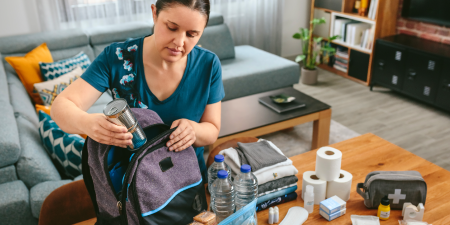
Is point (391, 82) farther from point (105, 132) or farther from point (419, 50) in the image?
point (105, 132)

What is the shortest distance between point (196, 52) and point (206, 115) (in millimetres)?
202

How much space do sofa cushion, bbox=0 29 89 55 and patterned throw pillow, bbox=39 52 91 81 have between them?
252mm

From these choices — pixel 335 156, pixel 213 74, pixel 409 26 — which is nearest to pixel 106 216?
pixel 213 74

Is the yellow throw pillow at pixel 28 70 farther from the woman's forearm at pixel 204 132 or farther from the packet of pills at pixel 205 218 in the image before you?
the packet of pills at pixel 205 218

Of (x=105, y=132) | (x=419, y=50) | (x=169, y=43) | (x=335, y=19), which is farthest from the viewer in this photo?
(x=335, y=19)

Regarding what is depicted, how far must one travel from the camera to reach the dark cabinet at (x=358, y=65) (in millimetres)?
3984

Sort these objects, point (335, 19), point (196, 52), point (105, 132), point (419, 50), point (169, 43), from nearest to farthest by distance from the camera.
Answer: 1. point (105, 132)
2. point (169, 43)
3. point (196, 52)
4. point (419, 50)
5. point (335, 19)

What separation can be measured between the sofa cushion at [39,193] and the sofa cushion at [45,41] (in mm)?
Result: 1827

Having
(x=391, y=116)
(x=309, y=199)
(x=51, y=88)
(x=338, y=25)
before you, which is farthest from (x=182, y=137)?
(x=338, y=25)

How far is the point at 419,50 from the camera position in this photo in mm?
3348

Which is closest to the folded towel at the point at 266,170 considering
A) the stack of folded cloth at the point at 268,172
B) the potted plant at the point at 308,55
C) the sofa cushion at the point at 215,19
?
the stack of folded cloth at the point at 268,172

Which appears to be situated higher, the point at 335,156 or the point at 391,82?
the point at 335,156

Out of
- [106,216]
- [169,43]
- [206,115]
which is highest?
[169,43]

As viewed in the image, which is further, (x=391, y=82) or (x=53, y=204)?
(x=391, y=82)
